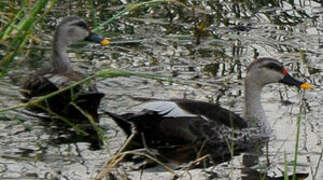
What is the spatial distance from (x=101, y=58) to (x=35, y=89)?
1230 mm

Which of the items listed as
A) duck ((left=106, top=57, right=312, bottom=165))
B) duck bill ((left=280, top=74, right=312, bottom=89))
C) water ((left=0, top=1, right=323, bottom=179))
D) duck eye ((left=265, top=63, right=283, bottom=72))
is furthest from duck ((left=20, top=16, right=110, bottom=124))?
duck bill ((left=280, top=74, right=312, bottom=89))

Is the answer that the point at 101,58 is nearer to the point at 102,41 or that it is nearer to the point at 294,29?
the point at 102,41

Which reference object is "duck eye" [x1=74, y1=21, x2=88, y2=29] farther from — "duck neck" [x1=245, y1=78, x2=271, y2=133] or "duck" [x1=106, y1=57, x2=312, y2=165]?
"duck neck" [x1=245, y1=78, x2=271, y2=133]

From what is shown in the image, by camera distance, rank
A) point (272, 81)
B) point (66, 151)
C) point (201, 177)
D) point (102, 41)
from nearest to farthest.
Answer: point (201, 177) → point (66, 151) → point (272, 81) → point (102, 41)

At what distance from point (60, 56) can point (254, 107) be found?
80.9 inches

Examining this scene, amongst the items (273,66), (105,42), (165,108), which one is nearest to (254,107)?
(273,66)

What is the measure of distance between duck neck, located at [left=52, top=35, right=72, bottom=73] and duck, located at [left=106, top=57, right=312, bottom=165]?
55.0 inches

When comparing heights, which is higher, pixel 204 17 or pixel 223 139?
pixel 204 17

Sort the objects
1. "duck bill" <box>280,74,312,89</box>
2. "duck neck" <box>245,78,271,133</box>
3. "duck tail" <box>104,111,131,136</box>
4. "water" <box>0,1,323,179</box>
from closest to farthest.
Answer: "water" <box>0,1,323,179</box>
"duck tail" <box>104,111,131,136</box>
"duck neck" <box>245,78,271,133</box>
"duck bill" <box>280,74,312,89</box>

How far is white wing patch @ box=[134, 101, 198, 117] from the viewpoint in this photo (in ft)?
28.0

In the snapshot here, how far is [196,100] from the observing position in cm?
905

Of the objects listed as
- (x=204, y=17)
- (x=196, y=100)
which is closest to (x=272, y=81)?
(x=196, y=100)

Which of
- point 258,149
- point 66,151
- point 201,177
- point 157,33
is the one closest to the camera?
point 201,177

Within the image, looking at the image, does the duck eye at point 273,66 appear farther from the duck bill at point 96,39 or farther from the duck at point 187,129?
the duck bill at point 96,39
